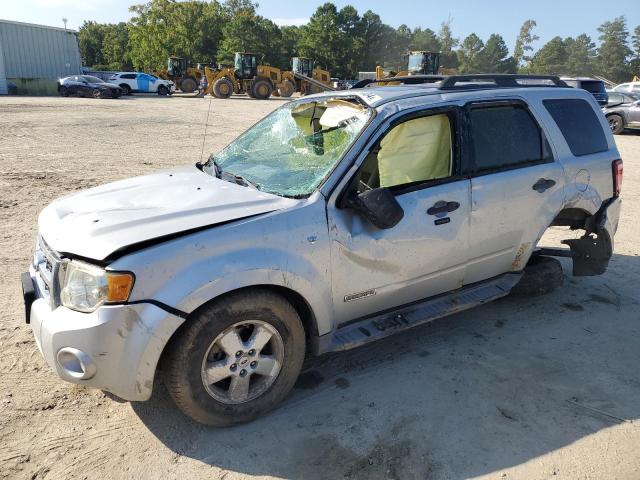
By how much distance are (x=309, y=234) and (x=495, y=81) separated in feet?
7.73

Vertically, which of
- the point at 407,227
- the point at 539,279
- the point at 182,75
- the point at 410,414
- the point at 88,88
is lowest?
the point at 410,414

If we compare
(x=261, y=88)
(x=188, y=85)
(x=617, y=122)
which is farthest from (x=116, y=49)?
(x=617, y=122)

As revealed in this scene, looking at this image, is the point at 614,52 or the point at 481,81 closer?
the point at 481,81

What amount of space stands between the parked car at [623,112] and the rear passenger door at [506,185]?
15734 millimetres

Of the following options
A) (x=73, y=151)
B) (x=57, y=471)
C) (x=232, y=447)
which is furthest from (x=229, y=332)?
(x=73, y=151)

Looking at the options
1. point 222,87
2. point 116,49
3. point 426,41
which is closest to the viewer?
point 222,87

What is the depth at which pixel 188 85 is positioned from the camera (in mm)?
40156

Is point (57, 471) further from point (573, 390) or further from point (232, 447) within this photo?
point (573, 390)

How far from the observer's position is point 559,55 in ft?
339

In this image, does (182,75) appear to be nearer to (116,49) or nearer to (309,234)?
(116,49)

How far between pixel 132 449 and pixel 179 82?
42.5 m

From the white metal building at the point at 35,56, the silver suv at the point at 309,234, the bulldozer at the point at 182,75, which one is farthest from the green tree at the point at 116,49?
the silver suv at the point at 309,234

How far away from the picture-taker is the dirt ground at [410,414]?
260 centimetres

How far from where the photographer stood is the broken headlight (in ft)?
7.82
